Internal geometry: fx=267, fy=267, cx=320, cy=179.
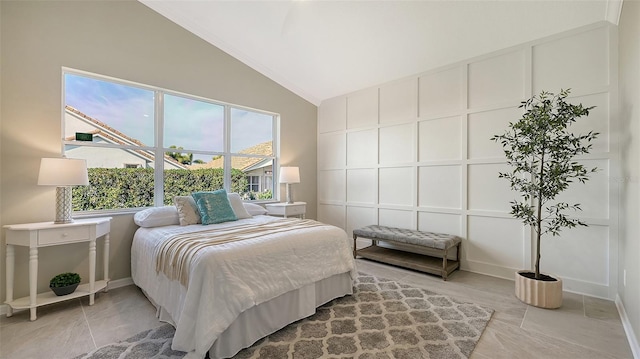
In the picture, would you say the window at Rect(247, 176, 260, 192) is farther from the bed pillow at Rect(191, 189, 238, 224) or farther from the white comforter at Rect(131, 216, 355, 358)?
the white comforter at Rect(131, 216, 355, 358)

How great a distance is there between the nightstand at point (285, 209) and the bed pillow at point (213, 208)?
45.2 inches

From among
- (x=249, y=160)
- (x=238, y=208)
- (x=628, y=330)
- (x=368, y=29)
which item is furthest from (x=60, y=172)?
(x=628, y=330)

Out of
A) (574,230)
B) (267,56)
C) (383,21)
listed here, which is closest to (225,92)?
(267,56)

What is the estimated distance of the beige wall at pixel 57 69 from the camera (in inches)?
96.0

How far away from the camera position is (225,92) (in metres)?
3.96

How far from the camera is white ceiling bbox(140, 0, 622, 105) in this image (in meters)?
2.74

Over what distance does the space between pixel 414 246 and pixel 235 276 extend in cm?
245

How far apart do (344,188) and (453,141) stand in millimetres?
1954

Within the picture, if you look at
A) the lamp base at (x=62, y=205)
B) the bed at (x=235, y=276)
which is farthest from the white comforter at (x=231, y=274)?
the lamp base at (x=62, y=205)

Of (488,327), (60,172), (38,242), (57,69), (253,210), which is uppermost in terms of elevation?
(57,69)

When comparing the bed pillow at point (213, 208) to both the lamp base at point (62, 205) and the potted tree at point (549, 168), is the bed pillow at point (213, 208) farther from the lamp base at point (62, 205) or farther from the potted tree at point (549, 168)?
the potted tree at point (549, 168)

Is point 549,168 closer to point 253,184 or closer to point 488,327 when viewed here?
point 488,327

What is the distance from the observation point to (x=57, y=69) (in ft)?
8.73

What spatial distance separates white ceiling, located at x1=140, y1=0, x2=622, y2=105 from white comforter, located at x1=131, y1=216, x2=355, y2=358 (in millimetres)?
2489
